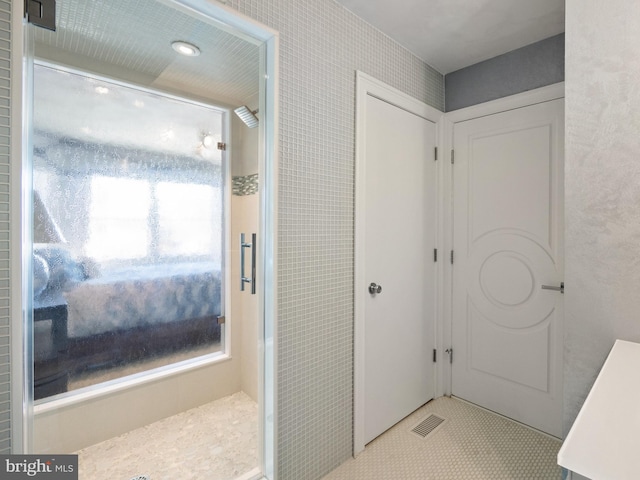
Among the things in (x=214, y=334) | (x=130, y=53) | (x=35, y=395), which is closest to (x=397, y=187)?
(x=214, y=334)

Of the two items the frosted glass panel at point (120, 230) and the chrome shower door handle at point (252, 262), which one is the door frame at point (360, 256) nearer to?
the chrome shower door handle at point (252, 262)

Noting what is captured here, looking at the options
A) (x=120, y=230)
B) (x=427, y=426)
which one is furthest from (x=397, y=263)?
(x=120, y=230)

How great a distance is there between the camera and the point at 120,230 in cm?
132

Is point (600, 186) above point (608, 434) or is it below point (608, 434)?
above

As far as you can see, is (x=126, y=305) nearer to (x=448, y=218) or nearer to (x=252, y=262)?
(x=252, y=262)

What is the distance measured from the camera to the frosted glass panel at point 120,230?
1167 millimetres

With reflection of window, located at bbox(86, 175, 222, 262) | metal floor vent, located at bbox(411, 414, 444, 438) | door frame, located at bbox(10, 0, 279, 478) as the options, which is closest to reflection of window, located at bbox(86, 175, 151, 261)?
reflection of window, located at bbox(86, 175, 222, 262)

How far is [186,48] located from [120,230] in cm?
84

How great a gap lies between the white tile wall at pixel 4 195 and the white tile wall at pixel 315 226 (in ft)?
2.58

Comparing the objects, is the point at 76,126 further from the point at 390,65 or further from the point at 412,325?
the point at 412,325

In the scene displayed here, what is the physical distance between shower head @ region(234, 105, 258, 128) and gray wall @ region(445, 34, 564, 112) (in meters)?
1.60

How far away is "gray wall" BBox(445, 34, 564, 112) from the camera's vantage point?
202 cm

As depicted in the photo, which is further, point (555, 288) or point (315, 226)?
point (555, 288)

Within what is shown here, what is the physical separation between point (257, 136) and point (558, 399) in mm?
2301
